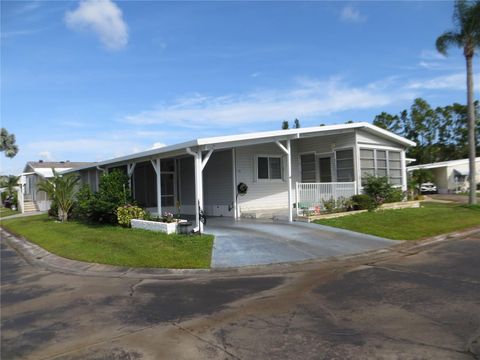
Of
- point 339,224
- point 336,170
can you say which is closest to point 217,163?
point 336,170

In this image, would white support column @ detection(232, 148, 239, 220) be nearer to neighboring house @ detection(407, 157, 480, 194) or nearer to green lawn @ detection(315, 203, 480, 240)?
green lawn @ detection(315, 203, 480, 240)

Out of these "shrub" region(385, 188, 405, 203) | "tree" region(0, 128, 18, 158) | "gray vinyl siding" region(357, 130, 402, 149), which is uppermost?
"tree" region(0, 128, 18, 158)

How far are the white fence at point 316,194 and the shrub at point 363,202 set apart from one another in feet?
1.62

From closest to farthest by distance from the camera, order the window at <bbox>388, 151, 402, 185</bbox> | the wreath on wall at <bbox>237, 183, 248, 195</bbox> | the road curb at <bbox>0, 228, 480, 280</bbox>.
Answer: the road curb at <bbox>0, 228, 480, 280</bbox>, the wreath on wall at <bbox>237, 183, 248, 195</bbox>, the window at <bbox>388, 151, 402, 185</bbox>

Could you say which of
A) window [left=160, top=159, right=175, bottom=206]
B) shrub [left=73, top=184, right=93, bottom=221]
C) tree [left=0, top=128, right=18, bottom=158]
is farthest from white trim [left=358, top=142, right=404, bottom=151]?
tree [left=0, top=128, right=18, bottom=158]

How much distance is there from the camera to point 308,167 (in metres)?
20.1

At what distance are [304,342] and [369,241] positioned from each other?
776 centimetres

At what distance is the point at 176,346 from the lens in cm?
511

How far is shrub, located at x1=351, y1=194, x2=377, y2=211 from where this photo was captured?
17.4m

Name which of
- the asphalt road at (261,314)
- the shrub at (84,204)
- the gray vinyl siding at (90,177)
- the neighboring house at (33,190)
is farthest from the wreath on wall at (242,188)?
the neighboring house at (33,190)

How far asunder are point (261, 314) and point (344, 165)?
13.7m

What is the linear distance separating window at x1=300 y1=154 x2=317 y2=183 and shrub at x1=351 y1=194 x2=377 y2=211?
2.77 m

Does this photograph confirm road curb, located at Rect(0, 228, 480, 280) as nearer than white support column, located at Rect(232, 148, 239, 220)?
Yes

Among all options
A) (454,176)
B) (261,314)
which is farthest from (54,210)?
(454,176)
